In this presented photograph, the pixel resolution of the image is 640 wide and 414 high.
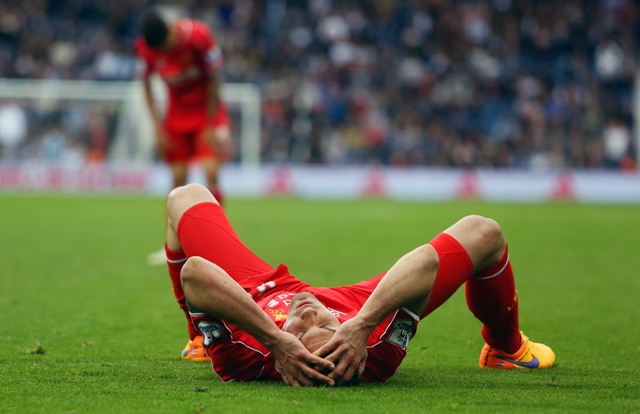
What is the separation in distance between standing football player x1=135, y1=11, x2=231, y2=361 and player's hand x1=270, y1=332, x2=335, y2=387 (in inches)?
196

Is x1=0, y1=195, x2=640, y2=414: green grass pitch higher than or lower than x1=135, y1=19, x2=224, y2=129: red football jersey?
lower

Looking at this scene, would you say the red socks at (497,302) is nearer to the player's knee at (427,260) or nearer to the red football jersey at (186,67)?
the player's knee at (427,260)

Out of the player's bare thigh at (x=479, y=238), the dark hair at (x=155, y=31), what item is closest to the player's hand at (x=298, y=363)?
the player's bare thigh at (x=479, y=238)

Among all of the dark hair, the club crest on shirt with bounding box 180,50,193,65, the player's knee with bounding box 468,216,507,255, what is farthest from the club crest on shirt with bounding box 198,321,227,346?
the club crest on shirt with bounding box 180,50,193,65

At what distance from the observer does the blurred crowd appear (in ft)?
76.3

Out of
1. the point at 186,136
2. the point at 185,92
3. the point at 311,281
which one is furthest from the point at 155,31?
the point at 311,281

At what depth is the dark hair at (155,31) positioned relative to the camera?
8242 mm

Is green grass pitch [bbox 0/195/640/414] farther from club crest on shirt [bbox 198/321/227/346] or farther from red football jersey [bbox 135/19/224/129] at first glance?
red football jersey [bbox 135/19/224/129]

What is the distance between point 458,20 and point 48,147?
12.5m

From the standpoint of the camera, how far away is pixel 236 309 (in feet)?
10.5

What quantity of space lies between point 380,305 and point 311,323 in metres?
0.29

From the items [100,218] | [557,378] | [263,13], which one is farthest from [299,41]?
[557,378]

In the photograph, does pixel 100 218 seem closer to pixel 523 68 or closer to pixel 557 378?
pixel 557 378

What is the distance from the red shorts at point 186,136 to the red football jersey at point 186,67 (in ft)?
0.03
